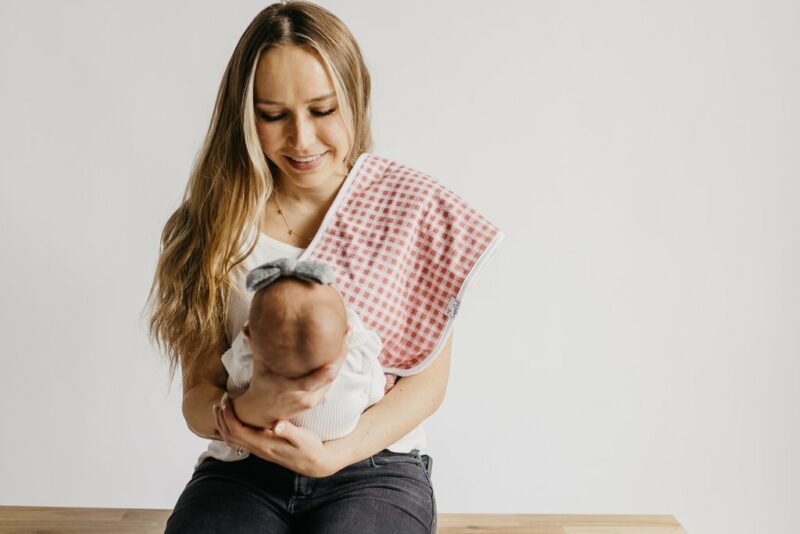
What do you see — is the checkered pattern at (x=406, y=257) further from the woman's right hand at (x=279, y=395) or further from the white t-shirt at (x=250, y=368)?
the woman's right hand at (x=279, y=395)

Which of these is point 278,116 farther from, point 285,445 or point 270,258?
point 285,445

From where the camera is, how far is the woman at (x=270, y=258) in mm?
1762

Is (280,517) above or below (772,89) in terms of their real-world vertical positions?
below

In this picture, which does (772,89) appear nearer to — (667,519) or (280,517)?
(667,519)

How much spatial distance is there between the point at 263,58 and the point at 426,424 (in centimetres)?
166

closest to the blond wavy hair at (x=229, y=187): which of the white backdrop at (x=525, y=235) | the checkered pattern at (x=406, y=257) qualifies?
the checkered pattern at (x=406, y=257)

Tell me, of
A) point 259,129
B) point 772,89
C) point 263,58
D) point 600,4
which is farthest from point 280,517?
point 772,89

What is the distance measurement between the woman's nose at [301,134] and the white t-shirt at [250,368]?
23cm

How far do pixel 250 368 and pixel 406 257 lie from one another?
430mm

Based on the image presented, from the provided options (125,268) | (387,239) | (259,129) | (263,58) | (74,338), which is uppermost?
(263,58)

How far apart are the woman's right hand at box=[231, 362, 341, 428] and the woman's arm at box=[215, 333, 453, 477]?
3 centimetres

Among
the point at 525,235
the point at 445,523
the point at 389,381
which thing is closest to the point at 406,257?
the point at 389,381

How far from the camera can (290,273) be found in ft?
4.88

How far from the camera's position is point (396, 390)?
1917 mm
